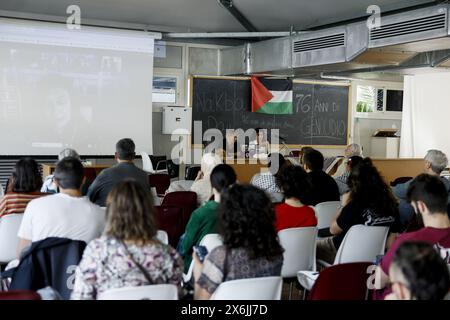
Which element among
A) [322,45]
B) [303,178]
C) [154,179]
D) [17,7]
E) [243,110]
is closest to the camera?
[303,178]

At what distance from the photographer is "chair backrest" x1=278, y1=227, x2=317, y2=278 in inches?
129

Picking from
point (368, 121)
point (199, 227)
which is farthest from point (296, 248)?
point (368, 121)

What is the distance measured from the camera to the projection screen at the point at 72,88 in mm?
7629

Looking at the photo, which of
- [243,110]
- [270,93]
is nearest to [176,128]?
[243,110]

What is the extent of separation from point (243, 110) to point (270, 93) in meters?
0.65

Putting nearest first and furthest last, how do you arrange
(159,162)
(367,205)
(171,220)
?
(367,205) < (171,220) < (159,162)

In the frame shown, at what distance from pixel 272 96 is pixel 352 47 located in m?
3.25

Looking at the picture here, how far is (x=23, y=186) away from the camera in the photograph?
3656 mm

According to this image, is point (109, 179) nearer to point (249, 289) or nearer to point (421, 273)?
point (249, 289)

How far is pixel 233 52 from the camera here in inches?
372

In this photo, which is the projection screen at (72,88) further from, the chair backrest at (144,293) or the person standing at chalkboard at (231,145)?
the chair backrest at (144,293)

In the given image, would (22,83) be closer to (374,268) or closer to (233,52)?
(233,52)

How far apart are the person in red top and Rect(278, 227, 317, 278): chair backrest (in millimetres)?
145
